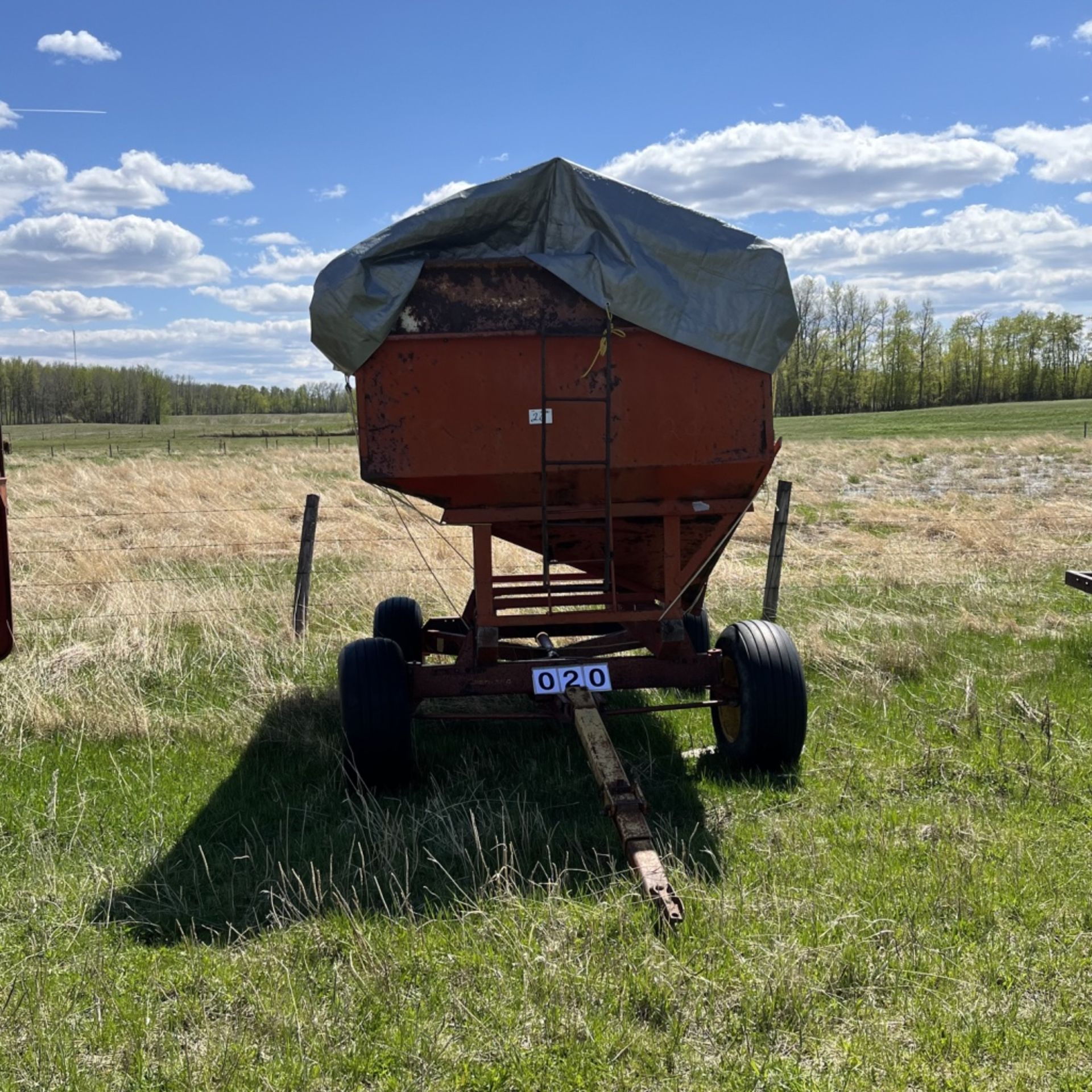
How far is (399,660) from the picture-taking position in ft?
19.0

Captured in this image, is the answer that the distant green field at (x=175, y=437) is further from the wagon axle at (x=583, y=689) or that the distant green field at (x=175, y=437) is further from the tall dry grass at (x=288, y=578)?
the wagon axle at (x=583, y=689)

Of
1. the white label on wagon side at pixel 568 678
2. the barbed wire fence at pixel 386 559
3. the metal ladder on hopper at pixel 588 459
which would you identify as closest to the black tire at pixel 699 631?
the barbed wire fence at pixel 386 559

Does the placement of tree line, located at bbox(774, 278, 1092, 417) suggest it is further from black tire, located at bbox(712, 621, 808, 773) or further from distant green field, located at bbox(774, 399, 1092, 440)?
black tire, located at bbox(712, 621, 808, 773)

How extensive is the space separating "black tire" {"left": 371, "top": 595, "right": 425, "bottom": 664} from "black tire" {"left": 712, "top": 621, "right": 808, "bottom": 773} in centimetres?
306

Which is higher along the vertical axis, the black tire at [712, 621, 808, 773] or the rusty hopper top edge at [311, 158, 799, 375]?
the rusty hopper top edge at [311, 158, 799, 375]

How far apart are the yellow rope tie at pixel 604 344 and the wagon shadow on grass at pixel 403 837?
2.19 m

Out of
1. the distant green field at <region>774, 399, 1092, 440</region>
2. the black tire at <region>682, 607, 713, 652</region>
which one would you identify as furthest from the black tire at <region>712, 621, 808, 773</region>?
the distant green field at <region>774, 399, 1092, 440</region>

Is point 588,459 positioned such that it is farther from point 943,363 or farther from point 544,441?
point 943,363

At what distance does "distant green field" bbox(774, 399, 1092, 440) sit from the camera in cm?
5203

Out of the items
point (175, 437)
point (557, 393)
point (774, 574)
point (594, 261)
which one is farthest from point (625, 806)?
point (175, 437)

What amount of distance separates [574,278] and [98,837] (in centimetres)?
360

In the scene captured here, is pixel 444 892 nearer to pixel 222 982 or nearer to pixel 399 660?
pixel 222 982

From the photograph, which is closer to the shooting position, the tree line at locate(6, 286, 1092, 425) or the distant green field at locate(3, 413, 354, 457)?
the distant green field at locate(3, 413, 354, 457)

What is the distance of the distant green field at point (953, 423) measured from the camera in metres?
52.0
